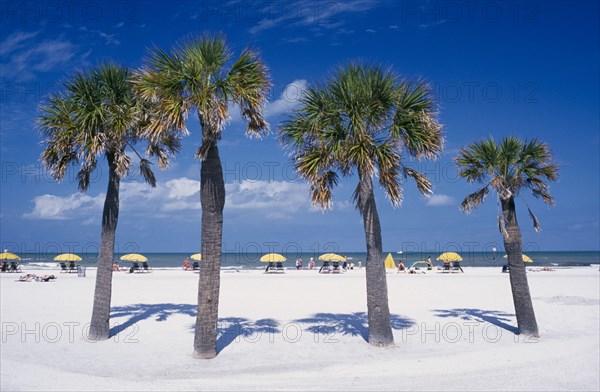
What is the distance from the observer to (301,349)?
11555mm

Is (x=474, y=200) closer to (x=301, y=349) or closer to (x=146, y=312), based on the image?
(x=301, y=349)

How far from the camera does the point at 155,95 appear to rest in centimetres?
1073

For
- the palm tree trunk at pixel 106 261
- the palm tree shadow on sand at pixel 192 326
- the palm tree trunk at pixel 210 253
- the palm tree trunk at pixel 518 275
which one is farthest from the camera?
the palm tree shadow on sand at pixel 192 326

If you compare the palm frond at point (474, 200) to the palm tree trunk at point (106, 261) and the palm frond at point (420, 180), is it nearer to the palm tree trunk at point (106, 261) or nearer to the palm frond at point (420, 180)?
the palm frond at point (420, 180)

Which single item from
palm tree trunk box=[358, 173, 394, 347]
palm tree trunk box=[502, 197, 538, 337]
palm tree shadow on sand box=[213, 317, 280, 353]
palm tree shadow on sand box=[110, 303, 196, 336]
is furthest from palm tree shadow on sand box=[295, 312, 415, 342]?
palm tree shadow on sand box=[110, 303, 196, 336]

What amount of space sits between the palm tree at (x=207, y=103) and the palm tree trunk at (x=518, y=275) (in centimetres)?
816

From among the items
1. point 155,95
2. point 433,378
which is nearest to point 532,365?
point 433,378

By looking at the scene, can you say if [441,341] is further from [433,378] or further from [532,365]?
[433,378]

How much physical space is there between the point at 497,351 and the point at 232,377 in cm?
650

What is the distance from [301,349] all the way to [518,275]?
6791mm

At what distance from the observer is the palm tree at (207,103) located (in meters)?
10.5

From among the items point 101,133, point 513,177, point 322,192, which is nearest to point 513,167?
point 513,177

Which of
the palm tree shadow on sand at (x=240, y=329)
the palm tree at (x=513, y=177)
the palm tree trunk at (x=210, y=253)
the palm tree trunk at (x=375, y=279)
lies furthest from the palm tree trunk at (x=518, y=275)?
the palm tree trunk at (x=210, y=253)

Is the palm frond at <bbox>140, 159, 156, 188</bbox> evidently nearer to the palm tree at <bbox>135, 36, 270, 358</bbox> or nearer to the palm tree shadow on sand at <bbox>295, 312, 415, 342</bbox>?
the palm tree at <bbox>135, 36, 270, 358</bbox>
